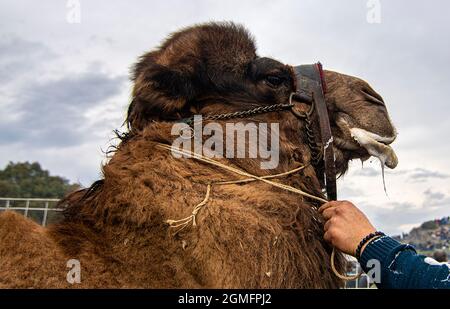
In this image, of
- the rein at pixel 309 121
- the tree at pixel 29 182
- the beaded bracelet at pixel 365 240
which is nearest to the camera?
the beaded bracelet at pixel 365 240

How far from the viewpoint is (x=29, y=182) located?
49875 millimetres

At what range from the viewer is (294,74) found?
4367 millimetres

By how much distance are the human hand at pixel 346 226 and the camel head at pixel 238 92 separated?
83 centimetres

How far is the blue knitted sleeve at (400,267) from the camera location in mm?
2539

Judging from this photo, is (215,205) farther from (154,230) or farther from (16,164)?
(16,164)

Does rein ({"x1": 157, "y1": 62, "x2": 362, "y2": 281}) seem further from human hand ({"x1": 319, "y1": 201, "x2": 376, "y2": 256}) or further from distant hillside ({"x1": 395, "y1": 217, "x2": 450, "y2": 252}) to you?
distant hillside ({"x1": 395, "y1": 217, "x2": 450, "y2": 252})

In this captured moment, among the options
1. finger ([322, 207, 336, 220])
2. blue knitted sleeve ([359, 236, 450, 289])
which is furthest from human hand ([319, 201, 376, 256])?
blue knitted sleeve ([359, 236, 450, 289])

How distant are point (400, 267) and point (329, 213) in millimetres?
758

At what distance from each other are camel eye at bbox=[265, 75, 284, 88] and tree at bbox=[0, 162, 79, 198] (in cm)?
4279

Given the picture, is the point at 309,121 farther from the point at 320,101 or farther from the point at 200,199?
the point at 200,199

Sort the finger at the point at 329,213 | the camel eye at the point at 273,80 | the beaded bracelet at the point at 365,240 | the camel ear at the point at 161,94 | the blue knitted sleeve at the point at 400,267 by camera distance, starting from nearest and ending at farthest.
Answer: the blue knitted sleeve at the point at 400,267
the beaded bracelet at the point at 365,240
the finger at the point at 329,213
the camel ear at the point at 161,94
the camel eye at the point at 273,80

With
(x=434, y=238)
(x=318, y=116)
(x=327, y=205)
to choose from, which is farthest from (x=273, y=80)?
(x=434, y=238)

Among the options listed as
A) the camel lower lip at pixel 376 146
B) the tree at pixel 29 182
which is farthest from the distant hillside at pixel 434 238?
the tree at pixel 29 182

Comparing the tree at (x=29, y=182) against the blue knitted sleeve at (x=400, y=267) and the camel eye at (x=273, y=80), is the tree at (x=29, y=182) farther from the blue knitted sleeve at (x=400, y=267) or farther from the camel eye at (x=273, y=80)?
the blue knitted sleeve at (x=400, y=267)
